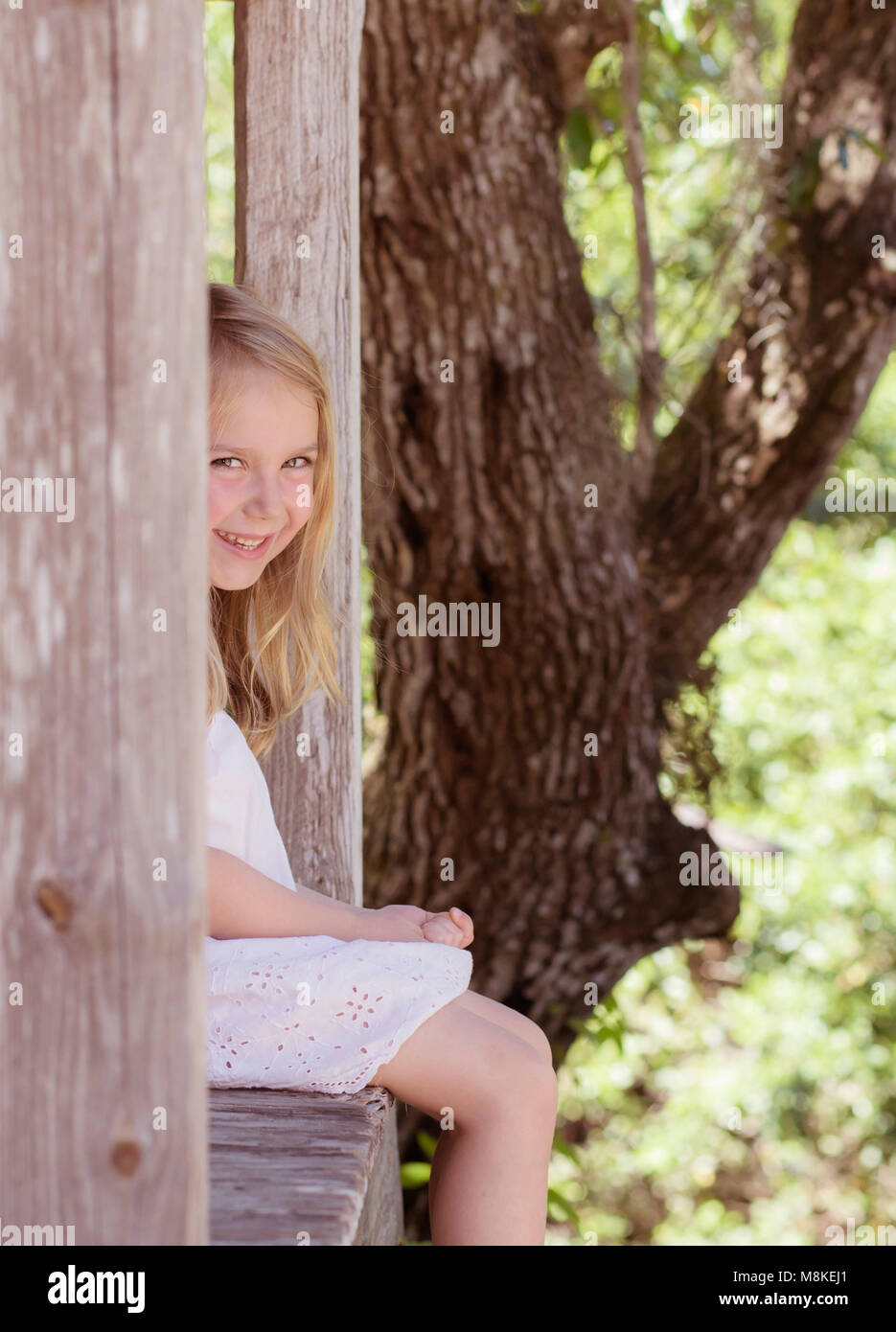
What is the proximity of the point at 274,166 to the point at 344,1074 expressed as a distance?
4.47 feet

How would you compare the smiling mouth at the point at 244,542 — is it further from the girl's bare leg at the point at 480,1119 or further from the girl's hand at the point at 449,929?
the girl's bare leg at the point at 480,1119

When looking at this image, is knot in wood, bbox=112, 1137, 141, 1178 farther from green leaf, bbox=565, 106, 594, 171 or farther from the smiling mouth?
green leaf, bbox=565, 106, 594, 171

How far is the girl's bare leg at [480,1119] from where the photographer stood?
5.34 feet

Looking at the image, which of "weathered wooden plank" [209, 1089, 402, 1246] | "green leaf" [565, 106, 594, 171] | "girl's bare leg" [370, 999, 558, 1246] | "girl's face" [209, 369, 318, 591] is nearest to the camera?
"weathered wooden plank" [209, 1089, 402, 1246]

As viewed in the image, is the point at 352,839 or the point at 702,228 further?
the point at 702,228

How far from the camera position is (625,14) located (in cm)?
334

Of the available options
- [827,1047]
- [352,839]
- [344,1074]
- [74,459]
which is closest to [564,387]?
[352,839]

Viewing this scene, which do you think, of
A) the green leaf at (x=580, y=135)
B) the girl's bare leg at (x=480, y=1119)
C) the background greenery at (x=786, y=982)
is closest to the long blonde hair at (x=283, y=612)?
the girl's bare leg at (x=480, y=1119)

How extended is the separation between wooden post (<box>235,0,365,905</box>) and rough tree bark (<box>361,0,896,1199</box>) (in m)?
0.87

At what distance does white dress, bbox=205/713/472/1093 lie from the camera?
1.67 m

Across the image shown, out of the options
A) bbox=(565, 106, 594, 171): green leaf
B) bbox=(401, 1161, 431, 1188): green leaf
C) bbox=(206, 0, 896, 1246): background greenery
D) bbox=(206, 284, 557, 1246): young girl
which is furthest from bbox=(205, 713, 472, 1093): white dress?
bbox=(206, 0, 896, 1246): background greenery

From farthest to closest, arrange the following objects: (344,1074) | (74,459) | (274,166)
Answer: (274,166)
(344,1074)
(74,459)
